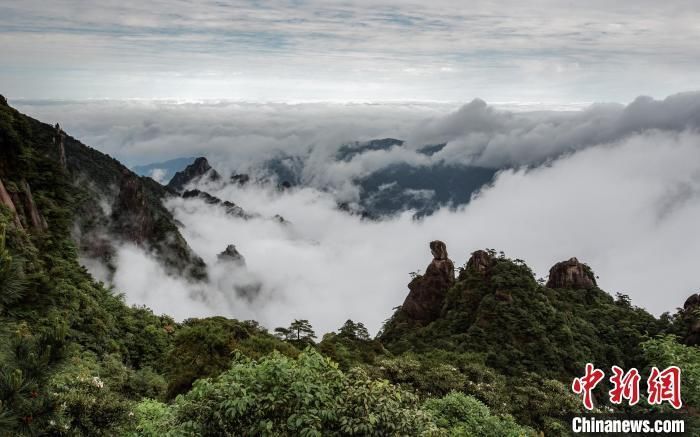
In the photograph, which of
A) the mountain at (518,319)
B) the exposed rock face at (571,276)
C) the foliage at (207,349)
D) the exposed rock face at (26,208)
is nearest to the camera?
the foliage at (207,349)

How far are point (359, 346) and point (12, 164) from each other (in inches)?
1533

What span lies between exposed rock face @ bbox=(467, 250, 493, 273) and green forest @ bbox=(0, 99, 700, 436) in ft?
0.69

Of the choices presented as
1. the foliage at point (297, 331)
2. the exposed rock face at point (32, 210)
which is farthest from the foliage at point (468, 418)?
the exposed rock face at point (32, 210)

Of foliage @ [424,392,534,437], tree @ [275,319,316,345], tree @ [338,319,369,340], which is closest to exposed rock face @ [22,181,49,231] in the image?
tree @ [275,319,316,345]

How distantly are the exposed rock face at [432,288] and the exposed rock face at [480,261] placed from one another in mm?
4653

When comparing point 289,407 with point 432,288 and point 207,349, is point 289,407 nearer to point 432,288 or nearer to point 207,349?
point 207,349

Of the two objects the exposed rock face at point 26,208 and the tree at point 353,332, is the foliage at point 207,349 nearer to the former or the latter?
the exposed rock face at point 26,208

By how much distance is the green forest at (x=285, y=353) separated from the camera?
923cm

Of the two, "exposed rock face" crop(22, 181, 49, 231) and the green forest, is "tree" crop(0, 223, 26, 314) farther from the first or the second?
"exposed rock face" crop(22, 181, 49, 231)

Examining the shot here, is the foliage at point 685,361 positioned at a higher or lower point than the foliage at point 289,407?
lower

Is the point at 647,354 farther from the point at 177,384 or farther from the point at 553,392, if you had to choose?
the point at 177,384

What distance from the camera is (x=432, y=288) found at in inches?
2694

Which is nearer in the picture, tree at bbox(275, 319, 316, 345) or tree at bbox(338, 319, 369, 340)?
tree at bbox(275, 319, 316, 345)

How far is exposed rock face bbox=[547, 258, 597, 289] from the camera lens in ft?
229
